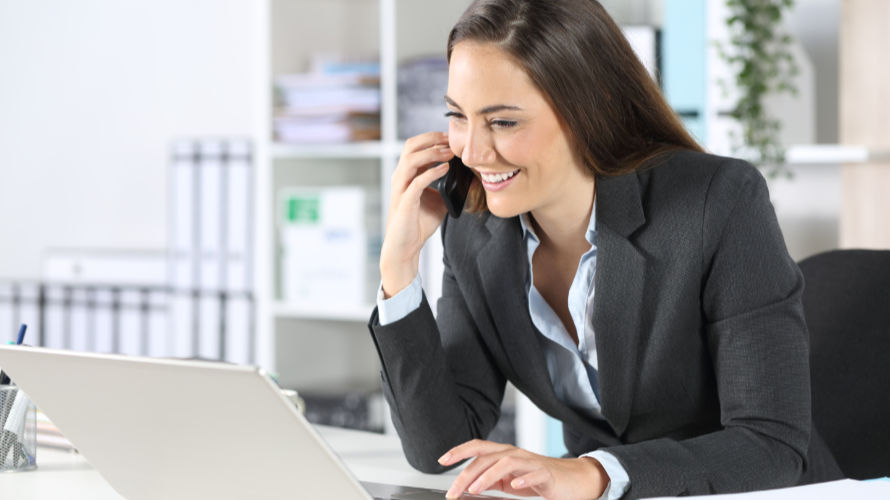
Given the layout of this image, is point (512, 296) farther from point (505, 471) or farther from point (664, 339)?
Answer: point (505, 471)

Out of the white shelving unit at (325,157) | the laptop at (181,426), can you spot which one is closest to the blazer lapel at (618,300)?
the laptop at (181,426)

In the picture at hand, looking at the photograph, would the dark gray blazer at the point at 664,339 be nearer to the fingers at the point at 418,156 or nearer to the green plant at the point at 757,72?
the fingers at the point at 418,156

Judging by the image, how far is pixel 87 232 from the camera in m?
3.51

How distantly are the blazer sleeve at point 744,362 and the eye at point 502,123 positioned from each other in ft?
0.83

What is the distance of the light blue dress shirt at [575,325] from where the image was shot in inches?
52.9

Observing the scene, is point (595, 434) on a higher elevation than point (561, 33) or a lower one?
lower

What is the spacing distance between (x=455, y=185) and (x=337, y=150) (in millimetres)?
1558

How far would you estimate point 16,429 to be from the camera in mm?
1273

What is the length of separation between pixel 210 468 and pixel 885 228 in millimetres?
1739

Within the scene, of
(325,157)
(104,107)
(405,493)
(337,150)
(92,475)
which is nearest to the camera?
(405,493)

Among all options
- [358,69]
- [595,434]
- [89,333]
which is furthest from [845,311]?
[89,333]

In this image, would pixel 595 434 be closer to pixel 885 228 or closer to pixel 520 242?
pixel 520 242

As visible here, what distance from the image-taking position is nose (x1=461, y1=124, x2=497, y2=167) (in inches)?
50.7

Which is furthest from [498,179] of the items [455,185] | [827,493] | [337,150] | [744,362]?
[337,150]
